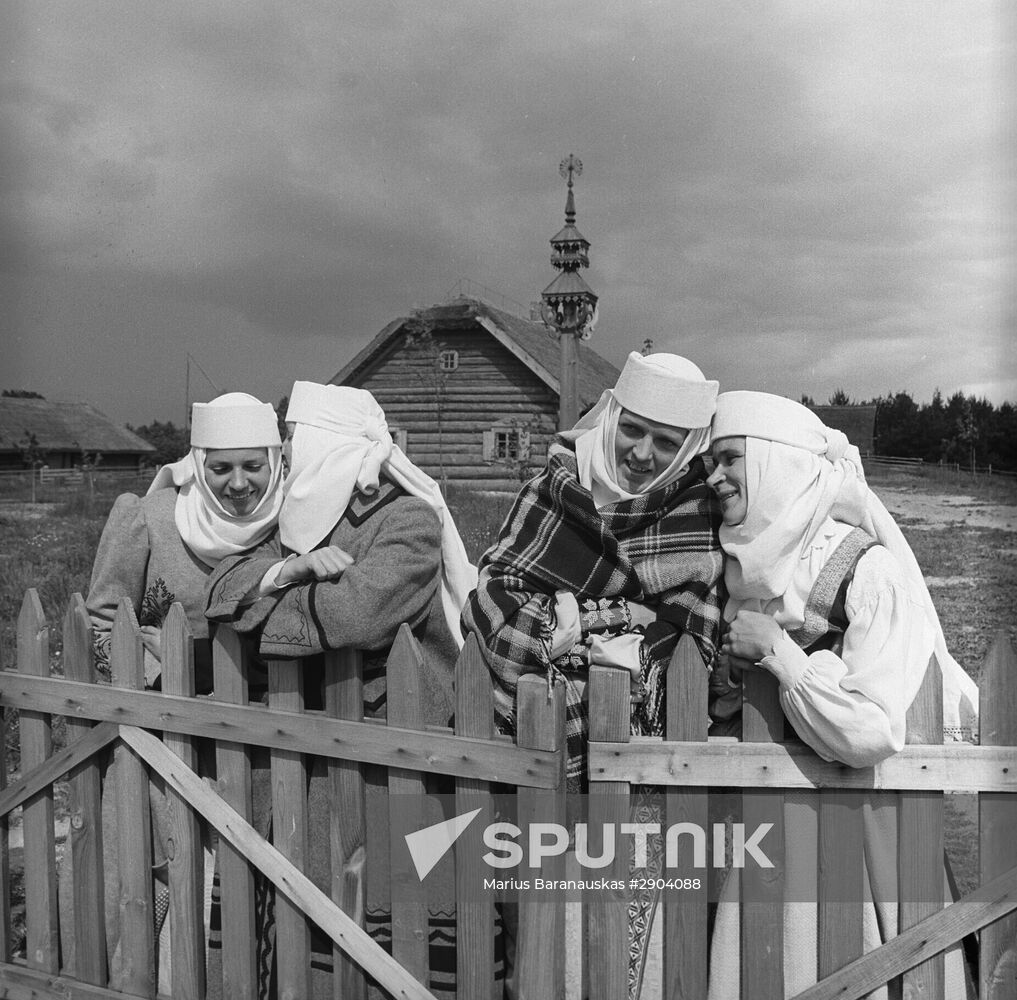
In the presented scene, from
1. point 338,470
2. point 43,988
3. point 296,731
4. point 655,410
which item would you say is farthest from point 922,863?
point 43,988

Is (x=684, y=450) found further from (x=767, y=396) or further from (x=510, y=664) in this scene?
(x=510, y=664)

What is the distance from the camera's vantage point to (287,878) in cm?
246

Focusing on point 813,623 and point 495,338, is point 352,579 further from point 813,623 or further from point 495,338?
point 495,338

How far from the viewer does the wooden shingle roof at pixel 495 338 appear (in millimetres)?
14891

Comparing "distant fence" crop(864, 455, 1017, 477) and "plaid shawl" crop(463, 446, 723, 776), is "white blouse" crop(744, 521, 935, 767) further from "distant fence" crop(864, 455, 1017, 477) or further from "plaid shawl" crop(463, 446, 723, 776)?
"distant fence" crop(864, 455, 1017, 477)

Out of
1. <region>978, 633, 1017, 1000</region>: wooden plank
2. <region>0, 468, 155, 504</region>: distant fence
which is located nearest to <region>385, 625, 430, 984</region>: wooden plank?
<region>978, 633, 1017, 1000</region>: wooden plank

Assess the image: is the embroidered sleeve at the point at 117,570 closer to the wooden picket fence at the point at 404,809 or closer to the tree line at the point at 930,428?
the wooden picket fence at the point at 404,809

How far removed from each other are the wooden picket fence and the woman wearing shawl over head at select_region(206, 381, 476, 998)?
0.20 feet

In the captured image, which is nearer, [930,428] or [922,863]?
[922,863]

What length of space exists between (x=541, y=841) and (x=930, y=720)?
99 cm

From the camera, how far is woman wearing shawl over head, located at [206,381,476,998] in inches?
90.7

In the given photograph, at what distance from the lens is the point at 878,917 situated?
2168mm

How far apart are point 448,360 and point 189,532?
13.3m

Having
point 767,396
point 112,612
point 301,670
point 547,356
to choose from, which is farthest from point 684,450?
point 547,356
